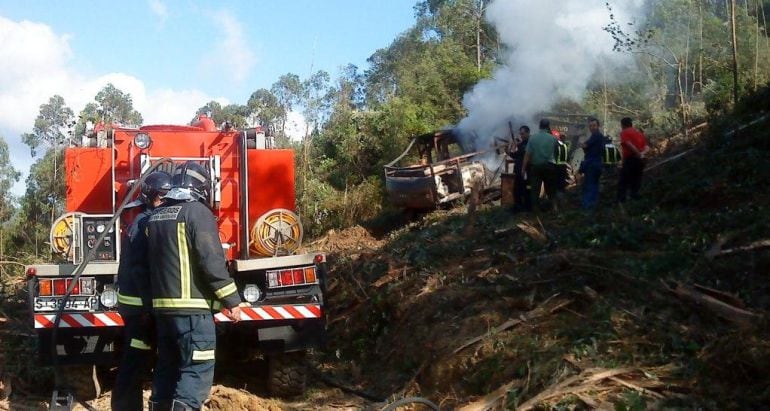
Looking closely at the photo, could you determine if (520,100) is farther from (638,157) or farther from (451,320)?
(451,320)

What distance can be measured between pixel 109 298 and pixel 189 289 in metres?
1.97

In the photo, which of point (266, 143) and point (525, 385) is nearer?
point (525, 385)

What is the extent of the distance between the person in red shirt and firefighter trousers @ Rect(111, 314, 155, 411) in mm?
7573

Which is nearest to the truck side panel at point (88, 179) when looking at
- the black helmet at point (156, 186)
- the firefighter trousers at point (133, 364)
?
the black helmet at point (156, 186)

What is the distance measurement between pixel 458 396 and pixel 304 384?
5.20 ft

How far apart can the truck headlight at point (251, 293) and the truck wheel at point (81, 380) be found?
1.48 meters

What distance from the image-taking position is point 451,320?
761 centimetres

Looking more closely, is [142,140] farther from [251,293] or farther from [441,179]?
[441,179]

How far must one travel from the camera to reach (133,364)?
5.52 metres

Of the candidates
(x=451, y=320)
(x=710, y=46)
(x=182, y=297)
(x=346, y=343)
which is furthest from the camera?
(x=710, y=46)

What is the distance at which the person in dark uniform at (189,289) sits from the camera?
15.8 feet

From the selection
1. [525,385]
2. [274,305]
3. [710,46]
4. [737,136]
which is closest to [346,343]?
[274,305]

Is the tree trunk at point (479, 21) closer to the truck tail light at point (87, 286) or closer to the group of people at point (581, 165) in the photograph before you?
the group of people at point (581, 165)

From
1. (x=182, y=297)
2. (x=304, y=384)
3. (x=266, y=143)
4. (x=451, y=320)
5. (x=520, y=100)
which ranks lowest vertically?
(x=304, y=384)
